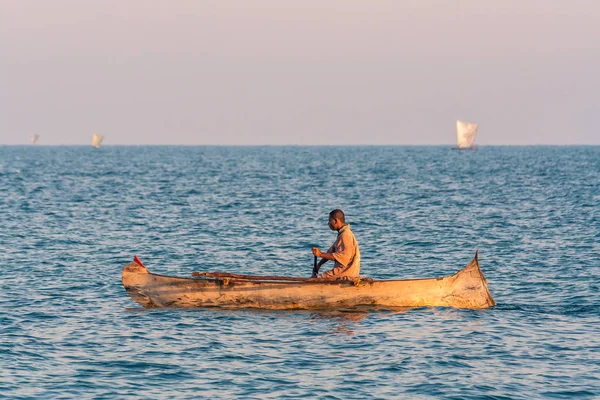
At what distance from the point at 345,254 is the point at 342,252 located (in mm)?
86

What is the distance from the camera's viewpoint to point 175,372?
15.7 m

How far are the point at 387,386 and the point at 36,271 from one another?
15665mm

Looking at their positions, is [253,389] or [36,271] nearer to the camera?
[253,389]

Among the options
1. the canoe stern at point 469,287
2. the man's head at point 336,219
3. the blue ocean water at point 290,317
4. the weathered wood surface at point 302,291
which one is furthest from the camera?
the canoe stern at point 469,287

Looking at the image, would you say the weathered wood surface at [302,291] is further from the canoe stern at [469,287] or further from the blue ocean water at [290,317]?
the blue ocean water at [290,317]

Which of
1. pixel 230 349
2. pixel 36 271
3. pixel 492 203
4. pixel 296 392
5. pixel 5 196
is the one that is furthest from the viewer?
pixel 5 196

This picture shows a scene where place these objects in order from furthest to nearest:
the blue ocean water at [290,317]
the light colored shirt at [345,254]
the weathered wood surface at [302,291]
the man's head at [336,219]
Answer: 1. the weathered wood surface at [302,291]
2. the light colored shirt at [345,254]
3. the man's head at [336,219]
4. the blue ocean water at [290,317]

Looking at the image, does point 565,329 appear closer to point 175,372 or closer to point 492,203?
point 175,372

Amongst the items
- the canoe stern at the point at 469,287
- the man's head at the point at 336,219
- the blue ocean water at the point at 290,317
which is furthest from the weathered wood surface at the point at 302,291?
the man's head at the point at 336,219

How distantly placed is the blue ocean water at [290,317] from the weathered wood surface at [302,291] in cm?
32

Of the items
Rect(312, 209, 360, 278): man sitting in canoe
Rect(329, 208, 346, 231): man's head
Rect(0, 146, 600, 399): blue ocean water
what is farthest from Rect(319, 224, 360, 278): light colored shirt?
Rect(0, 146, 600, 399): blue ocean water

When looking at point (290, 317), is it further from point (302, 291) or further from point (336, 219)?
point (336, 219)

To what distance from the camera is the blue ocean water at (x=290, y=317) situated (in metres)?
15.2

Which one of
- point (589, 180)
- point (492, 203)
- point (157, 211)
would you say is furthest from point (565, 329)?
point (589, 180)
